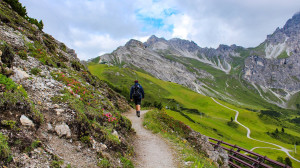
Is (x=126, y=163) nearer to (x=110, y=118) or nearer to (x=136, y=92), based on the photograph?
(x=110, y=118)

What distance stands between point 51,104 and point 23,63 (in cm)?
567

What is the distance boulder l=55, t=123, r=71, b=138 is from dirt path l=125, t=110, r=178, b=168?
4.98 m

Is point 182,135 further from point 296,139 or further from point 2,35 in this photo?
point 296,139

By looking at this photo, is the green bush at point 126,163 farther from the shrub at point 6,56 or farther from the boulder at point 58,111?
the shrub at point 6,56

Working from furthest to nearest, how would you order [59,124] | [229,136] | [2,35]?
[229,136], [2,35], [59,124]

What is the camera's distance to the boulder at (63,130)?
370 inches

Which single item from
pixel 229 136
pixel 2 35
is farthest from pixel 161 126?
pixel 229 136

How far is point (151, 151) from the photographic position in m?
14.5

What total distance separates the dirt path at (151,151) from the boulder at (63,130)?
498 cm

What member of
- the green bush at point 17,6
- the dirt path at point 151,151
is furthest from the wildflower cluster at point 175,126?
the green bush at point 17,6

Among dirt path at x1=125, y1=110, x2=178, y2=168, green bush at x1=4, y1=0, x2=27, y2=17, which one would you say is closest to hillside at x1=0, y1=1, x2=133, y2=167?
dirt path at x1=125, y1=110, x2=178, y2=168

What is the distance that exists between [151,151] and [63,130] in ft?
24.9

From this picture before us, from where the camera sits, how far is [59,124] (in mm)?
9766

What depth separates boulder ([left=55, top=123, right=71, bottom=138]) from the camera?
9.39 metres
